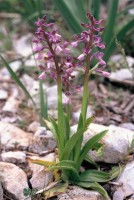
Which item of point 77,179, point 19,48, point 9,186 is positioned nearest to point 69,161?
point 77,179

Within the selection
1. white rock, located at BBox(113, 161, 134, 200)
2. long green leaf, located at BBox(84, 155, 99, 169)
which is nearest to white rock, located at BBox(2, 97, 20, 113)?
long green leaf, located at BBox(84, 155, 99, 169)

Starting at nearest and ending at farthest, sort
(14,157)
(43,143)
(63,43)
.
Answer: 1. (63,43)
2. (14,157)
3. (43,143)

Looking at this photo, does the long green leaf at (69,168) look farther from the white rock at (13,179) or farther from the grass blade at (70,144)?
the white rock at (13,179)

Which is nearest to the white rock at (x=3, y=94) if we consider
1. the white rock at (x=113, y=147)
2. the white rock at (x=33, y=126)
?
Result: the white rock at (x=33, y=126)

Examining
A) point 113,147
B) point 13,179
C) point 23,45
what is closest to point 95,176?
point 113,147

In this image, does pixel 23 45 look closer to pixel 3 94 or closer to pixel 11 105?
pixel 3 94

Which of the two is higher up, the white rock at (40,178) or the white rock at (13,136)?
the white rock at (13,136)

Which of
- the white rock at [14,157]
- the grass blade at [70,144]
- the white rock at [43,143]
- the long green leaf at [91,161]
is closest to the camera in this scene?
the grass blade at [70,144]

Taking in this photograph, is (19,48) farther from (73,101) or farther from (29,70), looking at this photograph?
(73,101)
